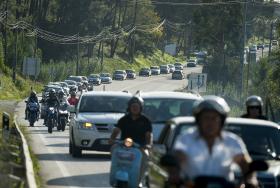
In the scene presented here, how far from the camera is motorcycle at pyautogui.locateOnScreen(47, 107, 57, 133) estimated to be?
127ft

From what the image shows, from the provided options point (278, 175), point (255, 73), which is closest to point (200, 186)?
point (278, 175)

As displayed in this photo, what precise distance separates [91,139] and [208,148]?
57.4 feet

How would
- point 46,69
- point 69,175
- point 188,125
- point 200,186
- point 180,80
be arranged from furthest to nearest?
point 180,80, point 46,69, point 69,175, point 188,125, point 200,186

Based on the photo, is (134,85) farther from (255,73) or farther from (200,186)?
(200,186)

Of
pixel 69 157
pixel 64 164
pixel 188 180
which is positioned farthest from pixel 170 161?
pixel 69 157

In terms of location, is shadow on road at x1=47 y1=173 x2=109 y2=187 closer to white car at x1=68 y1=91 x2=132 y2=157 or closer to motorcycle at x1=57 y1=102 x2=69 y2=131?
white car at x1=68 y1=91 x2=132 y2=157

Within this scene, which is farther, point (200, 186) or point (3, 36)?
point (3, 36)

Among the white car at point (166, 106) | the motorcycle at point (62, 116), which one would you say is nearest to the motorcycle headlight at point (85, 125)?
the white car at point (166, 106)

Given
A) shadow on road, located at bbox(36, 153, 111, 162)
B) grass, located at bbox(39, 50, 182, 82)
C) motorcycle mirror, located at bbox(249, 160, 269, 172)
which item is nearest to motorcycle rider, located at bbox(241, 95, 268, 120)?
motorcycle mirror, located at bbox(249, 160, 269, 172)

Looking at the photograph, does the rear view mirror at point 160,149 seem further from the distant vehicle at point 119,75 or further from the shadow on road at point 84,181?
the distant vehicle at point 119,75

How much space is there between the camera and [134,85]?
409 feet

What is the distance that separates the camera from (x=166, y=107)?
67.4 ft

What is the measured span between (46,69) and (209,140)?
4491 inches

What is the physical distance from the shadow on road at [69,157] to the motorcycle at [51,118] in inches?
412
